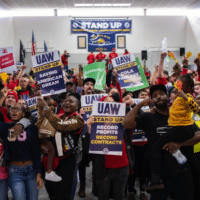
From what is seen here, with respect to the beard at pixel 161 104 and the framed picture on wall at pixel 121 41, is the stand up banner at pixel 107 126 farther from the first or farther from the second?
the framed picture on wall at pixel 121 41

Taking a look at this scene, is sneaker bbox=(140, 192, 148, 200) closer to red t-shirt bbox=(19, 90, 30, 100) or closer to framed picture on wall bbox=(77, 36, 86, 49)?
red t-shirt bbox=(19, 90, 30, 100)

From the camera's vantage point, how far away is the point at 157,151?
256 centimetres

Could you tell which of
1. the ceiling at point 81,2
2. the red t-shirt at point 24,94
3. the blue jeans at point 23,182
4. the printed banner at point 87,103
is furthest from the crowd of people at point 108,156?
the ceiling at point 81,2

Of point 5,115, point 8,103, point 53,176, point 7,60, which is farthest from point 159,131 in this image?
point 7,60

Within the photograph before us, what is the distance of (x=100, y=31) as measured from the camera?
18.3 m

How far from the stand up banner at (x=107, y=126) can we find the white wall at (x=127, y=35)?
16413 millimetres

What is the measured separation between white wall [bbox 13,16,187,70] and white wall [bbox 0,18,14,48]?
58 cm

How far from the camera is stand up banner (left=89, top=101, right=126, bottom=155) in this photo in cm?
304

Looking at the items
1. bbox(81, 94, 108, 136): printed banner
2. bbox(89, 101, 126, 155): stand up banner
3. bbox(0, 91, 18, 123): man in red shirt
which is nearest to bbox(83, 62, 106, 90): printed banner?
bbox(81, 94, 108, 136): printed banner

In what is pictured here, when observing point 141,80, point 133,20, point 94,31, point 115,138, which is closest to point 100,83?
point 141,80

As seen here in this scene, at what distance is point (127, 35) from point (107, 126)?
56.2ft

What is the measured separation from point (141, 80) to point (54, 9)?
16393 mm

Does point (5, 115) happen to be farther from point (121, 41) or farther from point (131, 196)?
point (121, 41)

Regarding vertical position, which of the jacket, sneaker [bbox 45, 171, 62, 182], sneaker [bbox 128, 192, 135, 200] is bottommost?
sneaker [bbox 128, 192, 135, 200]
